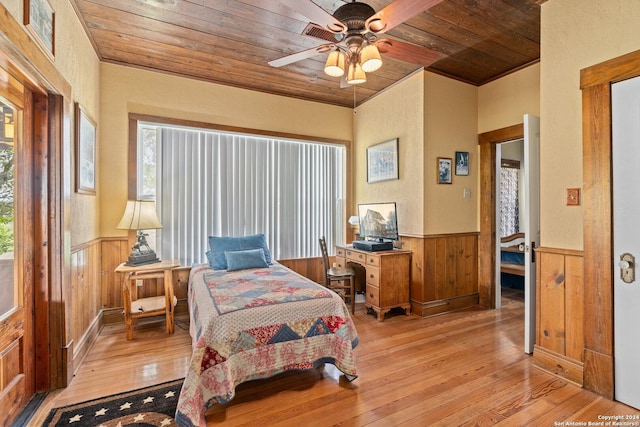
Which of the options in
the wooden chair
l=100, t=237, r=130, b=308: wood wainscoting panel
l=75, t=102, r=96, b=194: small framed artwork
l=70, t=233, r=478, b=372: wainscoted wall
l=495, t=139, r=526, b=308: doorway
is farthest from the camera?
l=495, t=139, r=526, b=308: doorway

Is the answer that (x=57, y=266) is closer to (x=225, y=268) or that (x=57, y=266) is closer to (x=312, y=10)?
(x=225, y=268)

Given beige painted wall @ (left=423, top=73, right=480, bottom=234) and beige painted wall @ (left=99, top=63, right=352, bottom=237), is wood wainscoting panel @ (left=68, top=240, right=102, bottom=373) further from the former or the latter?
beige painted wall @ (left=423, top=73, right=480, bottom=234)

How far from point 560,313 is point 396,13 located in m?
2.44

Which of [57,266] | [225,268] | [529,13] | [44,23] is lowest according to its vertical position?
[225,268]

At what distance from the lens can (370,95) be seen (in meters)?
4.43

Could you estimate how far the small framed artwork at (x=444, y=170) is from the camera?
12.3 feet

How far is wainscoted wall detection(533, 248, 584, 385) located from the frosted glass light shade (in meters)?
3.56

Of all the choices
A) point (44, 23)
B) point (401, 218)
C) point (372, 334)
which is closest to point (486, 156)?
point (401, 218)

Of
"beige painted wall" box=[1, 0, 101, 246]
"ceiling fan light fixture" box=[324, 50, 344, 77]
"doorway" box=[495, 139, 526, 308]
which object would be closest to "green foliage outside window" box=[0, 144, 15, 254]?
"beige painted wall" box=[1, 0, 101, 246]

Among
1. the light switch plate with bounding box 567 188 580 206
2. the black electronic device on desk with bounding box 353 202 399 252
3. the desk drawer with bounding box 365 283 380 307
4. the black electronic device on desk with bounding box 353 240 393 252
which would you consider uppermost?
the light switch plate with bounding box 567 188 580 206

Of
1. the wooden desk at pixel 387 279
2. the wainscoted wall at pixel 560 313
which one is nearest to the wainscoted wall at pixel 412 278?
the wooden desk at pixel 387 279

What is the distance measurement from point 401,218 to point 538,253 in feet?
5.44

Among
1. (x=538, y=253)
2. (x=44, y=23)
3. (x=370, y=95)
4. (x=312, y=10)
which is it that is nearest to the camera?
(x=312, y=10)

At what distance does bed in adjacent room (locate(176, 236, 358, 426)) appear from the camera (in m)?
1.87
